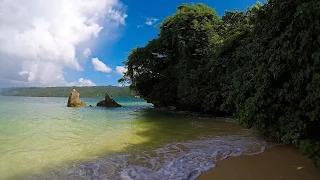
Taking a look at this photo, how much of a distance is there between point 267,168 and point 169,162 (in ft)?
9.36

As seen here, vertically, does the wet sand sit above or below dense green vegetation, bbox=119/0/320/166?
below

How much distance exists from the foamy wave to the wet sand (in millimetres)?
457

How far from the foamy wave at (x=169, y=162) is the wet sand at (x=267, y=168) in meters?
0.46

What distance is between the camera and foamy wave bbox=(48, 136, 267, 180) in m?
7.21

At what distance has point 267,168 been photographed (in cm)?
722

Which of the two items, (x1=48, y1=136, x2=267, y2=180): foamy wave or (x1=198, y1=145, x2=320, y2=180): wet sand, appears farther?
(x1=48, y1=136, x2=267, y2=180): foamy wave

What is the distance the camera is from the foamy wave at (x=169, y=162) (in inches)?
284

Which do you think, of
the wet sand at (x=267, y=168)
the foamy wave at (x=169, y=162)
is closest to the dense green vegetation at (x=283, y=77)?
the wet sand at (x=267, y=168)

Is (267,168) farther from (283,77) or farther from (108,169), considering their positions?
(108,169)

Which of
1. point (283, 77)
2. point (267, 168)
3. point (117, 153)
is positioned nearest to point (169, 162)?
point (117, 153)

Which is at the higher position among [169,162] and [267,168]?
[267,168]

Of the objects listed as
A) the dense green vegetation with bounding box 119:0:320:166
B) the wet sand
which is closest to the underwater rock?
the wet sand

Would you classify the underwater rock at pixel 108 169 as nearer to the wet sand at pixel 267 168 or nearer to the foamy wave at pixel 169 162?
the foamy wave at pixel 169 162

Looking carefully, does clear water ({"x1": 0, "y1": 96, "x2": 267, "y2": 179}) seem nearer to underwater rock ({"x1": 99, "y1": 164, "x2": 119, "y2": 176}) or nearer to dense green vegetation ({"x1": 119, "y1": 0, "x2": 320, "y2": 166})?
underwater rock ({"x1": 99, "y1": 164, "x2": 119, "y2": 176})
